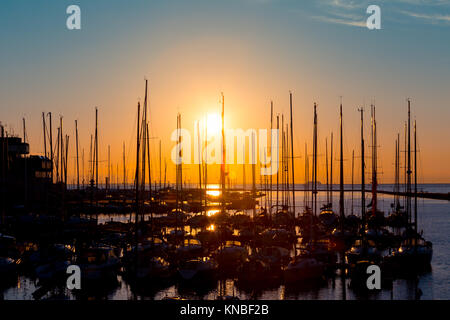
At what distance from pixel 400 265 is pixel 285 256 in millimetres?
8644

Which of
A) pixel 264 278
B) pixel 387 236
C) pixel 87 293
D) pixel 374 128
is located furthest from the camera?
pixel 374 128

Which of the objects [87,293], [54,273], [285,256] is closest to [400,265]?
[285,256]

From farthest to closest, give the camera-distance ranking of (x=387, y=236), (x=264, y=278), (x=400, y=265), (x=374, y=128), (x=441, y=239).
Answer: (x=441, y=239)
(x=374, y=128)
(x=387, y=236)
(x=400, y=265)
(x=264, y=278)
